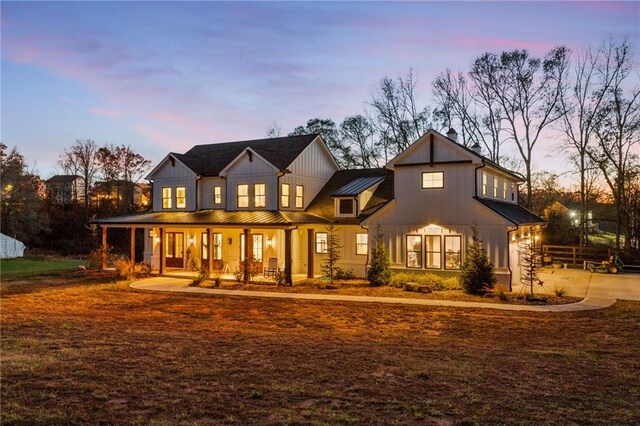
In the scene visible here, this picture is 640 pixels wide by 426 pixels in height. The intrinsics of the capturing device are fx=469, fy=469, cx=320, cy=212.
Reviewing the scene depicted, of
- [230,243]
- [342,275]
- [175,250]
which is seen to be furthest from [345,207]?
[175,250]

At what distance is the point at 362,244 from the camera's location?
23.9 metres

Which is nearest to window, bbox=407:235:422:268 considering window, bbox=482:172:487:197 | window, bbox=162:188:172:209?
window, bbox=482:172:487:197

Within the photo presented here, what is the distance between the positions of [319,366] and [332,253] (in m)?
13.2

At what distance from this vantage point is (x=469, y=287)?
18.7 meters

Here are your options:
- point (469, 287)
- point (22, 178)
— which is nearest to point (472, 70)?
point (469, 287)

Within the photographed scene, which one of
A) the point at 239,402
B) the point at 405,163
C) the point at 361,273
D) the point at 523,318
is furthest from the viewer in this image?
the point at 361,273

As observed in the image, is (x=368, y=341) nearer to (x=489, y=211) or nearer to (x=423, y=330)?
(x=423, y=330)

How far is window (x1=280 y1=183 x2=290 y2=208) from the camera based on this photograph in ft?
83.2

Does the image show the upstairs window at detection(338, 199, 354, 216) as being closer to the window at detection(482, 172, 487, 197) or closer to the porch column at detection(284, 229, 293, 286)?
the porch column at detection(284, 229, 293, 286)

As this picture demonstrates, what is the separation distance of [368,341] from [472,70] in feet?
105

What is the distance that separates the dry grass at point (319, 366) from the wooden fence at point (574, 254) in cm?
1627

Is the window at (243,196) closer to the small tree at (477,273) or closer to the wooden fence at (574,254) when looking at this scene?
the small tree at (477,273)

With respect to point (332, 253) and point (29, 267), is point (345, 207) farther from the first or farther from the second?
point (29, 267)

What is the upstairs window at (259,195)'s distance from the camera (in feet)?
84.0
